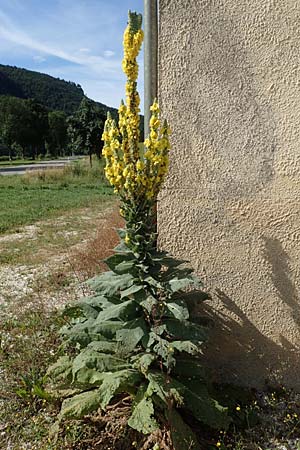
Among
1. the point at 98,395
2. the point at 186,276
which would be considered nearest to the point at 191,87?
the point at 186,276

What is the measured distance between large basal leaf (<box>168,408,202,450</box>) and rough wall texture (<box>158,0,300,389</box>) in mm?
821

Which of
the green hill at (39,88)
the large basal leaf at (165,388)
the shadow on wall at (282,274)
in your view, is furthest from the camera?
the green hill at (39,88)

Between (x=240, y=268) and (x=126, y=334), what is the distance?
38.9 inches

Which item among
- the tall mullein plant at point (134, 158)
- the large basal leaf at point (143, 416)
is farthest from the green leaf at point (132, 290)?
the large basal leaf at point (143, 416)

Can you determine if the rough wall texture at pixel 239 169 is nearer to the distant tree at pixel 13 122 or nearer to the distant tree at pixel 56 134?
the distant tree at pixel 13 122

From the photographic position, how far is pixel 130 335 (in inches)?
82.7

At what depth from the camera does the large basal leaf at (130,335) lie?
2086 millimetres

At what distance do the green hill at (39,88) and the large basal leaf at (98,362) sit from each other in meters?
93.2

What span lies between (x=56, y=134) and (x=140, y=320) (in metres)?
58.3

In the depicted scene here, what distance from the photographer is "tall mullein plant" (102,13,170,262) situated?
209 centimetres

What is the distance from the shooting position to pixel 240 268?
2.65 metres

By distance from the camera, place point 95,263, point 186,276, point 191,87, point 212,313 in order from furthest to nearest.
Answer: point 95,263
point 212,313
point 191,87
point 186,276

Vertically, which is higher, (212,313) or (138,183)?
(138,183)

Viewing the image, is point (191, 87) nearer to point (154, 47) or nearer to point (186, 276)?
point (154, 47)
